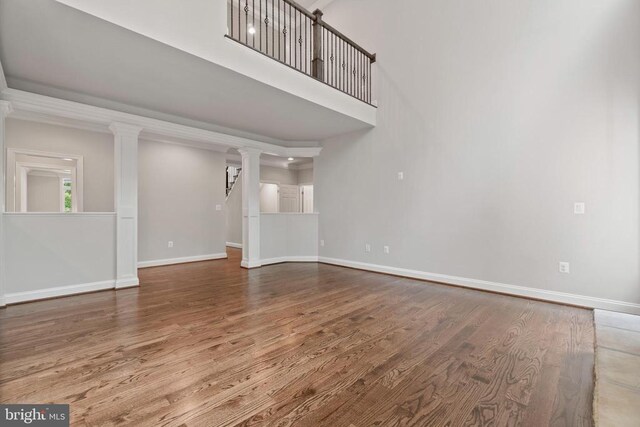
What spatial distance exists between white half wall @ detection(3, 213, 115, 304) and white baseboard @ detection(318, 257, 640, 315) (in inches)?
163

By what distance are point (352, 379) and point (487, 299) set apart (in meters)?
2.56

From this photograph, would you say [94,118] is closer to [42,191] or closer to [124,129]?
[124,129]

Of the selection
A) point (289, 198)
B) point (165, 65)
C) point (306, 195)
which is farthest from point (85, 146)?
point (306, 195)

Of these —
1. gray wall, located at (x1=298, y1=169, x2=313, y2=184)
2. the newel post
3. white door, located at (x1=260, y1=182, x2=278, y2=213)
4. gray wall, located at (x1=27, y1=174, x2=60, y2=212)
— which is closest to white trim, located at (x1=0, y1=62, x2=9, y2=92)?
the newel post

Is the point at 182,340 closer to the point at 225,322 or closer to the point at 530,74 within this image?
the point at 225,322

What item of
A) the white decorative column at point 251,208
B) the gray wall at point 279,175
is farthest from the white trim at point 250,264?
the gray wall at point 279,175

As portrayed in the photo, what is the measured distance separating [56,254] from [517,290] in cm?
596

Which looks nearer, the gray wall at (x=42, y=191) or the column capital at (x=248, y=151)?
the column capital at (x=248, y=151)

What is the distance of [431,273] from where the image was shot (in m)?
4.41

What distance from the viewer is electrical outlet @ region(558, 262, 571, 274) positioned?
334cm

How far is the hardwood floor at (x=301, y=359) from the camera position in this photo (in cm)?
153

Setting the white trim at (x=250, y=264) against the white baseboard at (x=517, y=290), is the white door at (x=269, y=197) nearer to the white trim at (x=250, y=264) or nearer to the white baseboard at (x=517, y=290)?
the white trim at (x=250, y=264)

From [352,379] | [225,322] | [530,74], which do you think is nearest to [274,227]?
[225,322]

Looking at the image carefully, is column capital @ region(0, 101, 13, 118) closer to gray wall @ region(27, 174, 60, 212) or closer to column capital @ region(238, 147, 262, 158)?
column capital @ region(238, 147, 262, 158)
